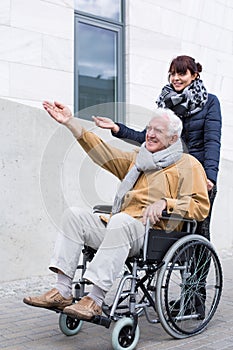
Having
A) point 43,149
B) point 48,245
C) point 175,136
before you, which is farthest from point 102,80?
point 175,136

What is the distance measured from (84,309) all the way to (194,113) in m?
1.52

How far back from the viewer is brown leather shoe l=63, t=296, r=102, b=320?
2.88 m


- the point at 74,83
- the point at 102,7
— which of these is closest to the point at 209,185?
the point at 74,83

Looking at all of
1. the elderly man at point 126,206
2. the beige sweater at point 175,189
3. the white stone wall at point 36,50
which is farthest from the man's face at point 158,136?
the white stone wall at point 36,50

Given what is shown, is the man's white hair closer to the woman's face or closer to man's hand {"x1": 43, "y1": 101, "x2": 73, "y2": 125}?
the woman's face

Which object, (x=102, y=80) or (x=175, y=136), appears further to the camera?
(x=102, y=80)

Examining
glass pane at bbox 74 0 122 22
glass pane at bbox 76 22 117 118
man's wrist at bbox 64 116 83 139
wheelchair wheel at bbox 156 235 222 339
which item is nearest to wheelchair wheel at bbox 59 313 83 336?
wheelchair wheel at bbox 156 235 222 339

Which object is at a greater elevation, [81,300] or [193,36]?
[193,36]

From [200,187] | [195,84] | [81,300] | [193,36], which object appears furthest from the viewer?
[193,36]

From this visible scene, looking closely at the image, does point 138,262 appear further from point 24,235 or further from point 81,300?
point 24,235

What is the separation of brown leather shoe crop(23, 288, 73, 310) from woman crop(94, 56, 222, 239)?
3.72 ft

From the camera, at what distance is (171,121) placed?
11.1ft

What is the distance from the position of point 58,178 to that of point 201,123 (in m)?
2.16

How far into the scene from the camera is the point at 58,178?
18.0 ft
